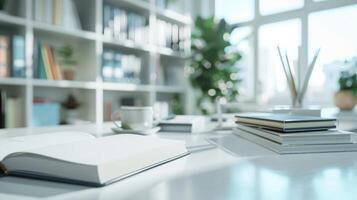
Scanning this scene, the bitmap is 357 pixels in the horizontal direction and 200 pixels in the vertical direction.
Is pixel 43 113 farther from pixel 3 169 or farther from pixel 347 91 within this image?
pixel 347 91

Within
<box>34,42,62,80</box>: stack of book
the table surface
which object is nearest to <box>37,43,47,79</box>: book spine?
<box>34,42,62,80</box>: stack of book

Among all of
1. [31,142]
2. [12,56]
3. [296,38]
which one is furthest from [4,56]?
[296,38]

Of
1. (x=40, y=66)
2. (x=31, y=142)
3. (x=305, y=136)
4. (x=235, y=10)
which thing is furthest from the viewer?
(x=235, y=10)

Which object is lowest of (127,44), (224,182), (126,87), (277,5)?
(224,182)

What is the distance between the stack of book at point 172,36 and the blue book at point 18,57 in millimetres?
1314

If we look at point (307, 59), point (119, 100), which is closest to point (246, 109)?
point (307, 59)

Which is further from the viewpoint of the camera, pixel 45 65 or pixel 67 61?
pixel 67 61

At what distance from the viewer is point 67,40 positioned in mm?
2424

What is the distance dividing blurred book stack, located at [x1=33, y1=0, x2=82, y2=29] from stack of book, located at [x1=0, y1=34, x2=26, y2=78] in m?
0.22

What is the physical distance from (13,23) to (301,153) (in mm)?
1891

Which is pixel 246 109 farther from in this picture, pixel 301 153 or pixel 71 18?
pixel 301 153

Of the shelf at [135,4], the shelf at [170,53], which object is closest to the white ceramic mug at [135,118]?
the shelf at [135,4]

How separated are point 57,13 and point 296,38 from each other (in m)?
2.18

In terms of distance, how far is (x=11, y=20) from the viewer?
1850 mm
